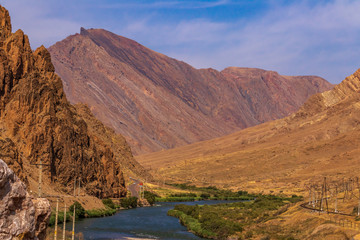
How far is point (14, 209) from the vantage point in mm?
9188

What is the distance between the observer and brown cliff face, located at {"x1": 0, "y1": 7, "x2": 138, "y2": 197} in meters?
77.8

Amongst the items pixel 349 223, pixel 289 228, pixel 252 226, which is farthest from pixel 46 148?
pixel 349 223

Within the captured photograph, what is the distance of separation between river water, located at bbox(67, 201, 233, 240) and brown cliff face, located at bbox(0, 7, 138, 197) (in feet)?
39.4

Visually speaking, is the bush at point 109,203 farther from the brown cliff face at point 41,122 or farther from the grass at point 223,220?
the grass at point 223,220

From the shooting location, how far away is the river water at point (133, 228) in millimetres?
55031

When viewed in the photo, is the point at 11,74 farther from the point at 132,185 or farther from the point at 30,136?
the point at 132,185

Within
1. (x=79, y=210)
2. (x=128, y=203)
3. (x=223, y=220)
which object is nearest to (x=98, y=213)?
(x=79, y=210)

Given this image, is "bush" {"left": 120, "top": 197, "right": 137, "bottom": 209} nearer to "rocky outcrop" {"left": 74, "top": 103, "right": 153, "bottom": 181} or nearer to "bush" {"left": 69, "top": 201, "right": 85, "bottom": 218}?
"bush" {"left": 69, "top": 201, "right": 85, "bottom": 218}

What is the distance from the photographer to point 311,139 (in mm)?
190500

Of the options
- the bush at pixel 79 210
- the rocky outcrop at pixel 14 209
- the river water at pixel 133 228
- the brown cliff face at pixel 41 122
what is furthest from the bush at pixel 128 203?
the rocky outcrop at pixel 14 209

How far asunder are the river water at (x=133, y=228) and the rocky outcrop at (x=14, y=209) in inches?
1697

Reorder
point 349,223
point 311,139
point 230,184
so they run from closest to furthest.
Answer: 1. point 349,223
2. point 230,184
3. point 311,139

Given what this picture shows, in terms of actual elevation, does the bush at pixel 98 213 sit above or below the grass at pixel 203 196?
below

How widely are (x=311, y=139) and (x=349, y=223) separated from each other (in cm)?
14565
